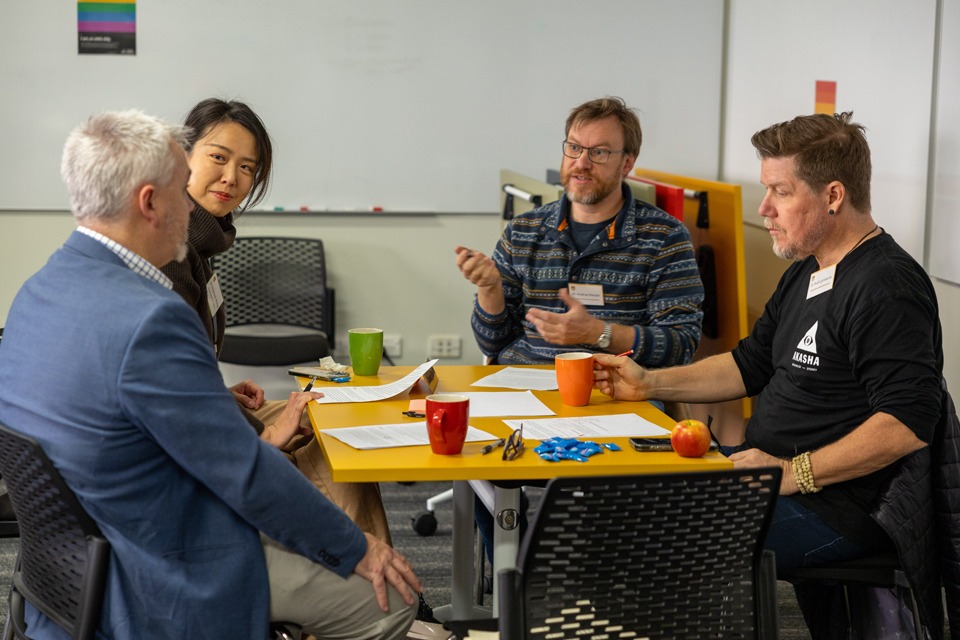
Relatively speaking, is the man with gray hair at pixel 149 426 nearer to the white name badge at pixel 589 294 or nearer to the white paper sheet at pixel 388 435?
the white paper sheet at pixel 388 435

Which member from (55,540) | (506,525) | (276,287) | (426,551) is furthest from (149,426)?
(276,287)

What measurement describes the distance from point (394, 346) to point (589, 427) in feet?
9.50

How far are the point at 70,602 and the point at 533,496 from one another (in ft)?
5.80

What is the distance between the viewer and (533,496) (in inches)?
127

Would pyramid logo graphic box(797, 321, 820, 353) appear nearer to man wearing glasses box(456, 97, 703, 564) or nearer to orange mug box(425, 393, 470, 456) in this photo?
man wearing glasses box(456, 97, 703, 564)

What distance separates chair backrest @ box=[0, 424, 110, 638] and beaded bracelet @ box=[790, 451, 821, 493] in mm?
1289

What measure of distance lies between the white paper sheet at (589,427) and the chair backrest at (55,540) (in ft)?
2.60

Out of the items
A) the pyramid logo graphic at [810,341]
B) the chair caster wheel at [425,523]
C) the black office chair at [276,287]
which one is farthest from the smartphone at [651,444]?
the black office chair at [276,287]

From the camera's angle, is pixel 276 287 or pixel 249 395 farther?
pixel 276 287

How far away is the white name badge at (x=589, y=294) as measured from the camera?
301 centimetres

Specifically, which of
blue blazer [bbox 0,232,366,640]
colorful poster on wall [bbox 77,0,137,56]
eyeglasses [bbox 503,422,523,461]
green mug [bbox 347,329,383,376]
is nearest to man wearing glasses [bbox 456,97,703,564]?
green mug [bbox 347,329,383,376]

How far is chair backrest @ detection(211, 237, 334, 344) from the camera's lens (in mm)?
4637

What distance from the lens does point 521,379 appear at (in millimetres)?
2535

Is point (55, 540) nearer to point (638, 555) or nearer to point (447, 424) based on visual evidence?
point (447, 424)
